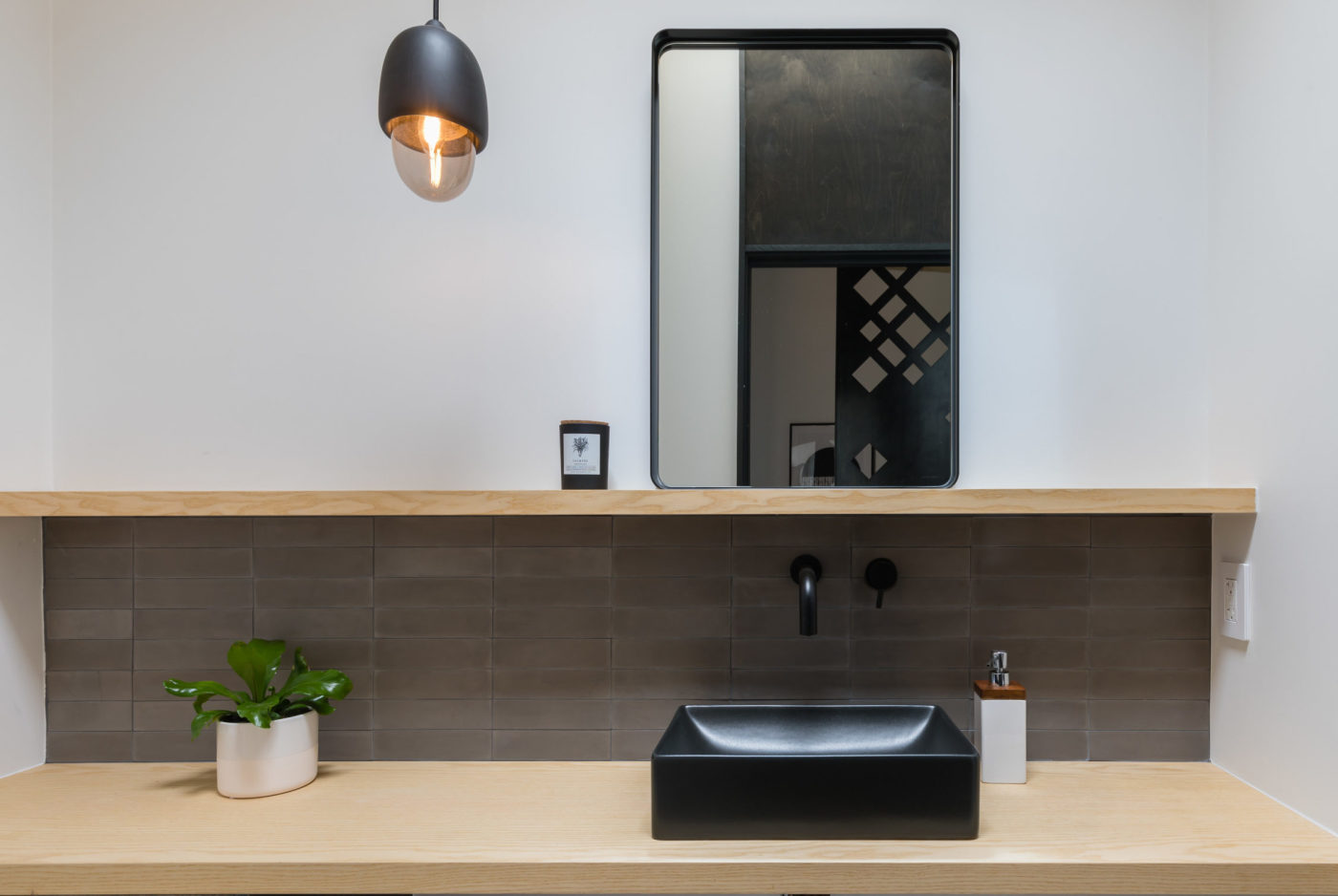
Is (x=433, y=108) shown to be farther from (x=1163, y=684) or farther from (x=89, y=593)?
(x=1163, y=684)

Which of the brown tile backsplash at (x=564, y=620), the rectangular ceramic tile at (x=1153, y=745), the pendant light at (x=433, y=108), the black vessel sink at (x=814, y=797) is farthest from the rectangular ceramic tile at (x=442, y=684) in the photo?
the rectangular ceramic tile at (x=1153, y=745)

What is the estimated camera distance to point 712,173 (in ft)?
4.42

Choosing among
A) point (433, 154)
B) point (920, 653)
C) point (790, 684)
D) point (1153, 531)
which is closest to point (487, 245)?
point (433, 154)

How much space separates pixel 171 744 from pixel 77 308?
0.81 meters

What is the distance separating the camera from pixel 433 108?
0.91 m

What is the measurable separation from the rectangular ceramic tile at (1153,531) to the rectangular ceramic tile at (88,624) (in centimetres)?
177

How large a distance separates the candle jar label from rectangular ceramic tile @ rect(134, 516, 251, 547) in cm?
62

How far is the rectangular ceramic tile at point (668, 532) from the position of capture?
1359mm

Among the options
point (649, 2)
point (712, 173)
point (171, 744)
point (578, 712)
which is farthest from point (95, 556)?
point (649, 2)

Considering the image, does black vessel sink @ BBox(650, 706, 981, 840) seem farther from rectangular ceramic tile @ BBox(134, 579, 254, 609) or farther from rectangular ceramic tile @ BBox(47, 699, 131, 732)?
rectangular ceramic tile @ BBox(47, 699, 131, 732)

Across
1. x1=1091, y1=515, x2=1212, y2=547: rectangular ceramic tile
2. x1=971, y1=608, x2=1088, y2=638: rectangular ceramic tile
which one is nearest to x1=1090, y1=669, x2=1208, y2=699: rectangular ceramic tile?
x1=971, y1=608, x2=1088, y2=638: rectangular ceramic tile

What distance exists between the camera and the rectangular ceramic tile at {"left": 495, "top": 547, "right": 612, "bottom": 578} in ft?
4.46

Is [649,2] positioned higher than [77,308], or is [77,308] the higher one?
[649,2]

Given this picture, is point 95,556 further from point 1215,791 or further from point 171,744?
point 1215,791
